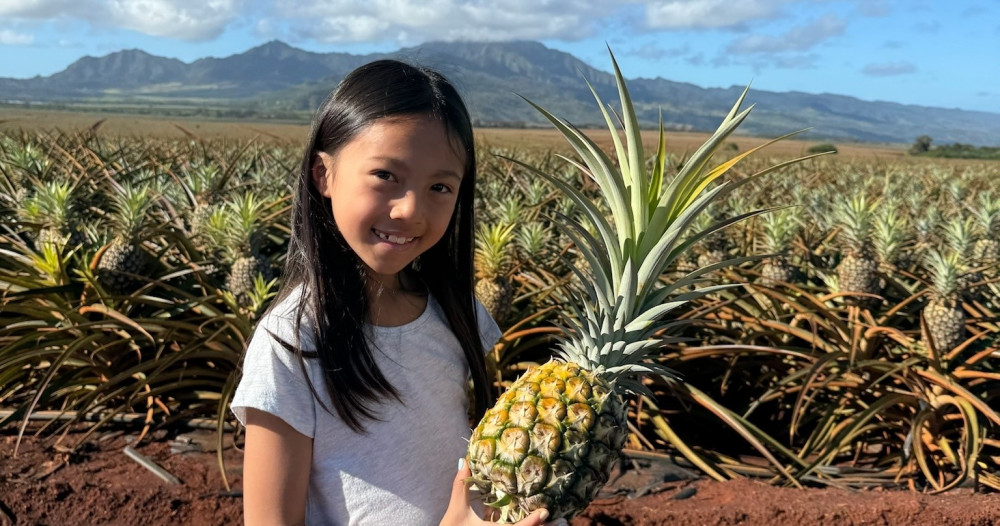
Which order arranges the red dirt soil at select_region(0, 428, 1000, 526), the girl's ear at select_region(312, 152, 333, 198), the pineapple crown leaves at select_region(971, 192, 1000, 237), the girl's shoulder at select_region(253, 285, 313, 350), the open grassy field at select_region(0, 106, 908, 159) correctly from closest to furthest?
the girl's shoulder at select_region(253, 285, 313, 350) < the girl's ear at select_region(312, 152, 333, 198) < the red dirt soil at select_region(0, 428, 1000, 526) < the pineapple crown leaves at select_region(971, 192, 1000, 237) < the open grassy field at select_region(0, 106, 908, 159)

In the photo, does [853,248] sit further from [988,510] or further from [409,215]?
[409,215]

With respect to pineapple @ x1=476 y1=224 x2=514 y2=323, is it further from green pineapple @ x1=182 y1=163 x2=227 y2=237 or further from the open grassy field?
green pineapple @ x1=182 y1=163 x2=227 y2=237

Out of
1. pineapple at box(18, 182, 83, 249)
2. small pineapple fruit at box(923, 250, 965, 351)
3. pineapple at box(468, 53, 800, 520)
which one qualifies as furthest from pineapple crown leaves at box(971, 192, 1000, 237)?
pineapple at box(18, 182, 83, 249)

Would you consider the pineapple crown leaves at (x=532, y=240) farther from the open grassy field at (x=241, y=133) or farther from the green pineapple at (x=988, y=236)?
the green pineapple at (x=988, y=236)

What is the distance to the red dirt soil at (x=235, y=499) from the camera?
2740 millimetres

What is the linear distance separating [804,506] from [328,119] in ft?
7.80

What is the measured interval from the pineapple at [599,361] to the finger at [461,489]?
0.14 feet

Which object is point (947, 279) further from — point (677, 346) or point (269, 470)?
point (269, 470)

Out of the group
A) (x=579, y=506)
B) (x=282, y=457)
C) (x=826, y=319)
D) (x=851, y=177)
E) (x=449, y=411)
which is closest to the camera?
(x=579, y=506)

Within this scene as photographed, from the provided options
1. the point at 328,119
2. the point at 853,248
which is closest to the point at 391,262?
the point at 328,119

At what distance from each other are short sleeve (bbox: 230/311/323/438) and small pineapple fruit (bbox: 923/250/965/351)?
302 cm

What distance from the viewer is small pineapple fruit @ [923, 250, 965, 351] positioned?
131 inches


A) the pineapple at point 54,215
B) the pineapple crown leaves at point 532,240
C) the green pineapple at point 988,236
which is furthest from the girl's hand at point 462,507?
the green pineapple at point 988,236

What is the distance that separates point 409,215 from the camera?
5.13 feet
